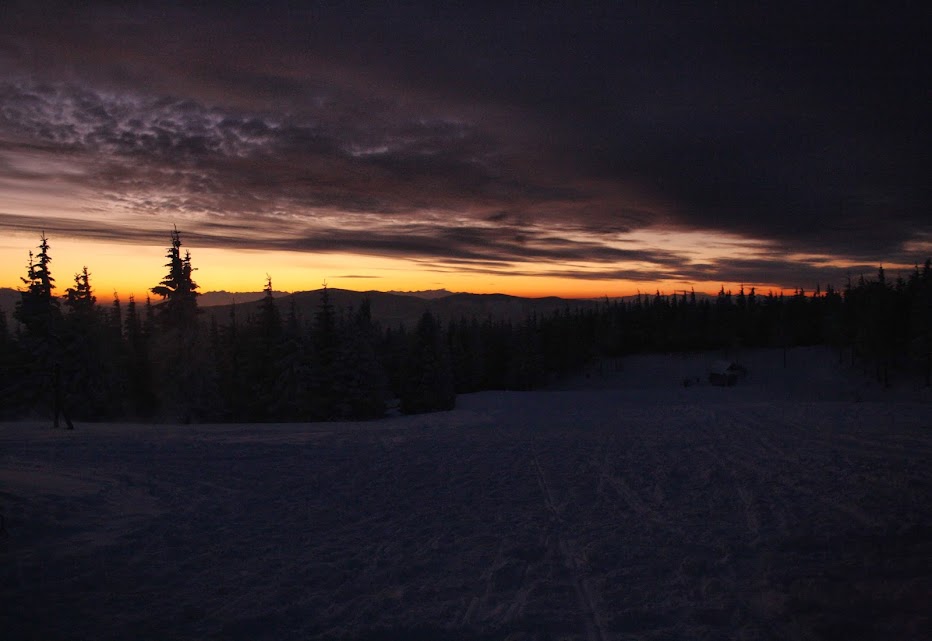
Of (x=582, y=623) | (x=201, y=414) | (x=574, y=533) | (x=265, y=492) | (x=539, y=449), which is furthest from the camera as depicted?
(x=201, y=414)

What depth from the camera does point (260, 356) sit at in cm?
4272

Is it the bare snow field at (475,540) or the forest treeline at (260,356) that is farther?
the forest treeline at (260,356)

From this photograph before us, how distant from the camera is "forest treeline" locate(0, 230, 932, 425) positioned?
36.0 meters

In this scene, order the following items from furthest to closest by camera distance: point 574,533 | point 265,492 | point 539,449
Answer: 1. point 539,449
2. point 265,492
3. point 574,533

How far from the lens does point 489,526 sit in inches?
364

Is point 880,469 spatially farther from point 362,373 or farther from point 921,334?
point 921,334

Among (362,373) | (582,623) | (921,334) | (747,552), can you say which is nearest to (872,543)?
(747,552)

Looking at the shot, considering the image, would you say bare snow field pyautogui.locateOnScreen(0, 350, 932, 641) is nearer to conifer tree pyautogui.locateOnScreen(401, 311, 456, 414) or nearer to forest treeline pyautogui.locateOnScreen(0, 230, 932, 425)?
forest treeline pyautogui.locateOnScreen(0, 230, 932, 425)

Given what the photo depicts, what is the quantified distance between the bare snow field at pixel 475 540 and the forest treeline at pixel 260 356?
676 inches

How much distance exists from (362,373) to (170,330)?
14.0m

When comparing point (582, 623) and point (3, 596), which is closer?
point (582, 623)

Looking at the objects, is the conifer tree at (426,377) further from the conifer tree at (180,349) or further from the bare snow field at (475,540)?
the bare snow field at (475,540)

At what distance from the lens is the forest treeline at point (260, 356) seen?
36.0 m

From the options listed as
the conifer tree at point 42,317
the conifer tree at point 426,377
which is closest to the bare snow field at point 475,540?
the conifer tree at point 42,317
